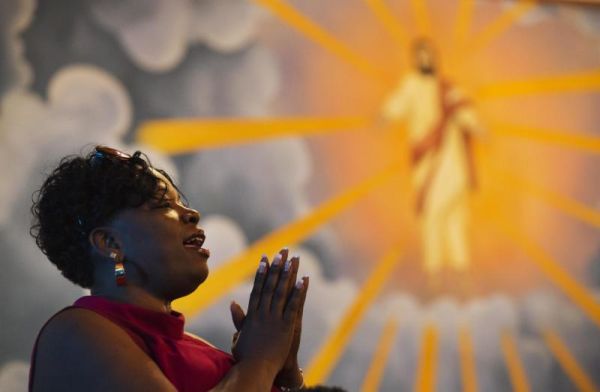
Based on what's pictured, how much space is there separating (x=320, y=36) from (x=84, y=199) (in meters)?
3.59

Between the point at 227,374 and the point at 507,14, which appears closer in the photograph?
the point at 227,374

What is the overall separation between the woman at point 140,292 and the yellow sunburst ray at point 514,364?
3719 mm

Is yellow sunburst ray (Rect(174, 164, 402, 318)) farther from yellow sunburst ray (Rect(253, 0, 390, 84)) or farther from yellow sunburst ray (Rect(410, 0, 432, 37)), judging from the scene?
yellow sunburst ray (Rect(410, 0, 432, 37))

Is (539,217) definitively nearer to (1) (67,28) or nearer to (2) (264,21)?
(2) (264,21)

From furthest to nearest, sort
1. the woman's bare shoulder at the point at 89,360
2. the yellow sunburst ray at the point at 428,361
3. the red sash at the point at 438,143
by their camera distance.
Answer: the red sash at the point at 438,143 → the yellow sunburst ray at the point at 428,361 → the woman's bare shoulder at the point at 89,360

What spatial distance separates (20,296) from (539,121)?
3415mm

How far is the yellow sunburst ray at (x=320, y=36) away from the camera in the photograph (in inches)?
189

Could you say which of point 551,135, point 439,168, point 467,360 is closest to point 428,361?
point 467,360

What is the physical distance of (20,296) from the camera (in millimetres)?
3670

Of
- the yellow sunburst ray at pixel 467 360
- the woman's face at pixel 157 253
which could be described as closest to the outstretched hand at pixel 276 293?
the woman's face at pixel 157 253

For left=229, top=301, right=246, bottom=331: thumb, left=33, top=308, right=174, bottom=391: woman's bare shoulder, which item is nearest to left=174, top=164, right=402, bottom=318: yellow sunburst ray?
left=229, top=301, right=246, bottom=331: thumb

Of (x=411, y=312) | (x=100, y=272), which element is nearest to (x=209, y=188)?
(x=411, y=312)

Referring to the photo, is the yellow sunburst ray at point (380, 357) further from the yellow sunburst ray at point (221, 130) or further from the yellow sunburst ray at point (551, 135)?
the yellow sunburst ray at point (551, 135)

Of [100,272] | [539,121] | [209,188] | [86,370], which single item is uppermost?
[539,121]
